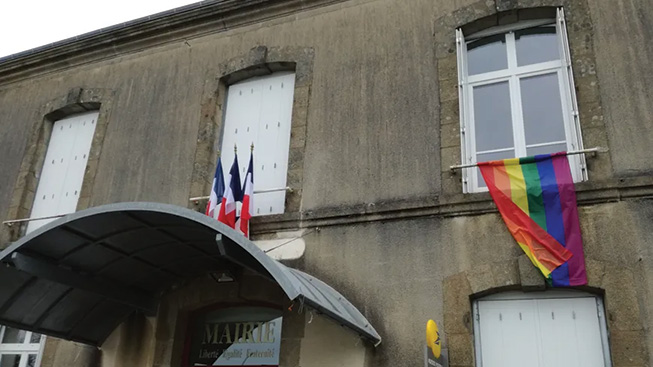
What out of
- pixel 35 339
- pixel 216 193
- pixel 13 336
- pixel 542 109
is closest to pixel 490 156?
pixel 542 109

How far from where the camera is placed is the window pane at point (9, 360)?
Result: 7543mm

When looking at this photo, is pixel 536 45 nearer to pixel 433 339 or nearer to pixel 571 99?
pixel 571 99

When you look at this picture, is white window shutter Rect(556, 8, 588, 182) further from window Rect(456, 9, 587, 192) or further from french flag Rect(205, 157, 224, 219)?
french flag Rect(205, 157, 224, 219)

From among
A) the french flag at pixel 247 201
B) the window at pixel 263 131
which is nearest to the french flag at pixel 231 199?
the french flag at pixel 247 201

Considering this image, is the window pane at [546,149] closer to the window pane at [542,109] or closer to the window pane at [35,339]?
the window pane at [542,109]

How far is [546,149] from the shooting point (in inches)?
233

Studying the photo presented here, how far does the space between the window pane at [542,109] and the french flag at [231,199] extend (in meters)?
3.16

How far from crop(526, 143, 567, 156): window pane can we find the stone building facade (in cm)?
28

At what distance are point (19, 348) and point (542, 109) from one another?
279 inches

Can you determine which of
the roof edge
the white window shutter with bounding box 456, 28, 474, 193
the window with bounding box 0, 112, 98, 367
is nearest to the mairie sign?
the white window shutter with bounding box 456, 28, 474, 193

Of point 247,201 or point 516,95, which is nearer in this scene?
point 516,95

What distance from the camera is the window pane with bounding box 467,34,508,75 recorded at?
6.54 m

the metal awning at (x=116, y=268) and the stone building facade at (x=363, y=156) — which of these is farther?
the stone building facade at (x=363, y=156)

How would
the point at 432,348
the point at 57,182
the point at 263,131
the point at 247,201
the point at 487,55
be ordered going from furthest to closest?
the point at 57,182
the point at 263,131
the point at 487,55
the point at 247,201
the point at 432,348
